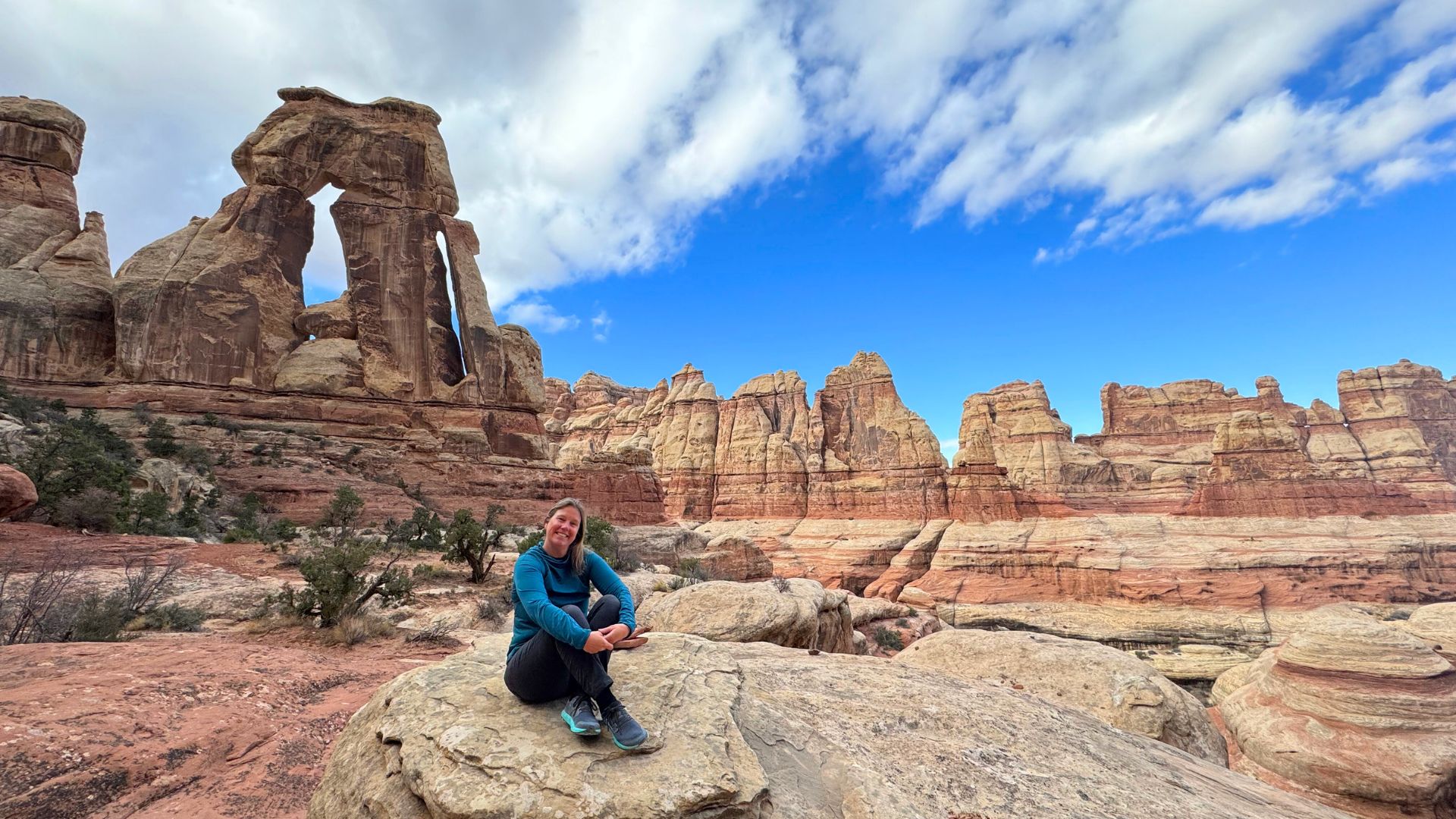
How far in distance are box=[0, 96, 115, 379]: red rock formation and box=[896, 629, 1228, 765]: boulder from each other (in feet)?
101

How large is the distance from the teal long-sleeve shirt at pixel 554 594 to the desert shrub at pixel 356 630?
566 centimetres

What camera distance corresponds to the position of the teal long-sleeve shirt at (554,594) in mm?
2396

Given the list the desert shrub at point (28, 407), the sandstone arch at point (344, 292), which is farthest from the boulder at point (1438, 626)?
the desert shrub at point (28, 407)

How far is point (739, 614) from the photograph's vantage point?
694 cm

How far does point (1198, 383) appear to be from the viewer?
67.6 m

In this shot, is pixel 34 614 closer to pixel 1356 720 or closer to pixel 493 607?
pixel 493 607

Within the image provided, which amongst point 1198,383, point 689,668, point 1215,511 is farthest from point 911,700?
point 1198,383

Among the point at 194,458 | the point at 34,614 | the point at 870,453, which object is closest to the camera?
the point at 34,614

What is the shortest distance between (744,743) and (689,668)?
2.15ft

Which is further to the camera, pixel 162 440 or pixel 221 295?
pixel 221 295

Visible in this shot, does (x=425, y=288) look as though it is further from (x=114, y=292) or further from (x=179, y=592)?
(x=179, y=592)

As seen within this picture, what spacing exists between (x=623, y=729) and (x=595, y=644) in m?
0.34

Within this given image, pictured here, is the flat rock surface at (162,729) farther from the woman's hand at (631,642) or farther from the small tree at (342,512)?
the small tree at (342,512)

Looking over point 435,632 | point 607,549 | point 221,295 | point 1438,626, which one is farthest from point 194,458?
point 1438,626
